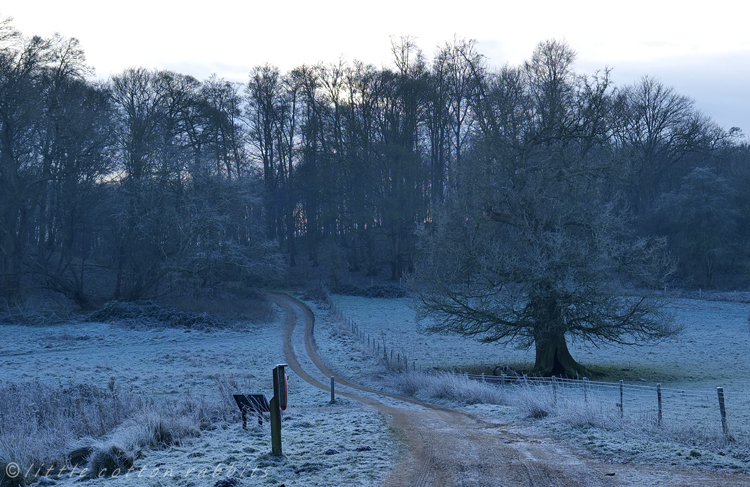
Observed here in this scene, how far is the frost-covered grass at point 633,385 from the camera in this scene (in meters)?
7.87

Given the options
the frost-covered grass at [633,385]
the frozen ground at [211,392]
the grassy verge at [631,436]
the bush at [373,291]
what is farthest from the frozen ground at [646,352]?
the grassy verge at [631,436]

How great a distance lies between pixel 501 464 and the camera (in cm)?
706

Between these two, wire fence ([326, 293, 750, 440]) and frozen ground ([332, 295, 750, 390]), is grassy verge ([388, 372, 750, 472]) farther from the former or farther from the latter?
frozen ground ([332, 295, 750, 390])

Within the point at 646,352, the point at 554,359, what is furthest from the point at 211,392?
the point at 646,352

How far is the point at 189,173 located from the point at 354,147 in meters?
17.5

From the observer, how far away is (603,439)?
8.12 m

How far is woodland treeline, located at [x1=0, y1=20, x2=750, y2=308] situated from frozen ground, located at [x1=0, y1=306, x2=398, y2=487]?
341 inches

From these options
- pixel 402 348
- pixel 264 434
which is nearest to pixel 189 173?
pixel 402 348

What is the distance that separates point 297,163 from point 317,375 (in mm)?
44374

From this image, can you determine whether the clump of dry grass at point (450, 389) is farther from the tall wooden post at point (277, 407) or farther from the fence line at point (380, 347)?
the tall wooden post at point (277, 407)

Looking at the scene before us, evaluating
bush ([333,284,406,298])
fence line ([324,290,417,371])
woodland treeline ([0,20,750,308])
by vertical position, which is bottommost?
fence line ([324,290,417,371])

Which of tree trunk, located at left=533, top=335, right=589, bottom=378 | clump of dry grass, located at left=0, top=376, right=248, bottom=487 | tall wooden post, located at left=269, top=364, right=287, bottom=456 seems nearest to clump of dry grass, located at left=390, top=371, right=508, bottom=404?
clump of dry grass, located at left=0, top=376, right=248, bottom=487

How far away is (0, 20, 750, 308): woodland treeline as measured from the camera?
2734 centimetres

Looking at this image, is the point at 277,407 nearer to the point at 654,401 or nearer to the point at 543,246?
the point at 654,401
